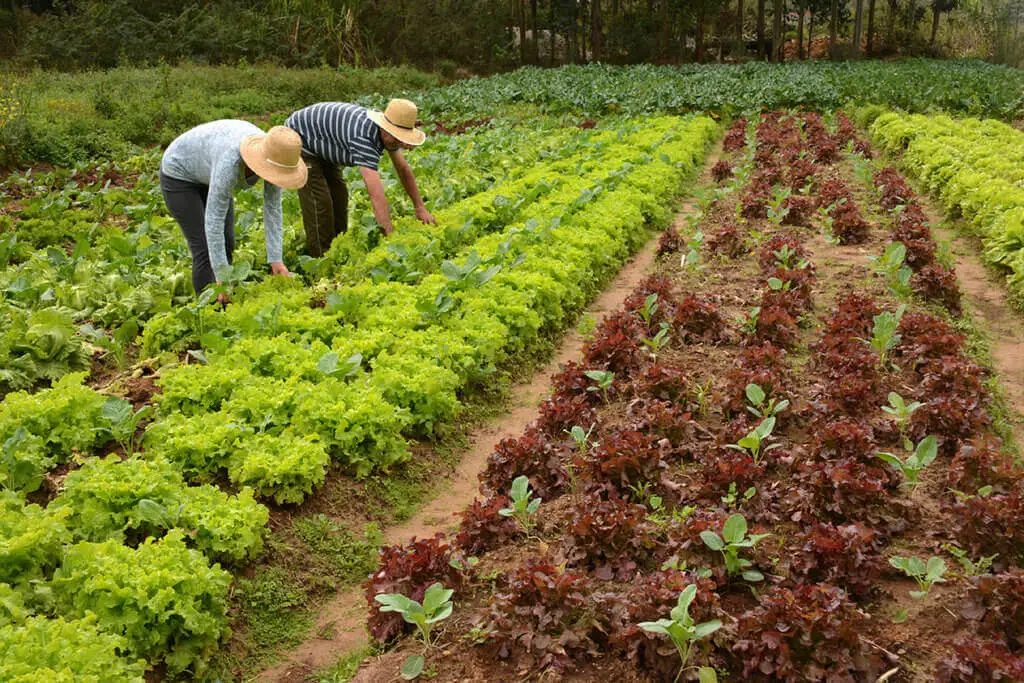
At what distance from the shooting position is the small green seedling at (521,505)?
470 centimetres

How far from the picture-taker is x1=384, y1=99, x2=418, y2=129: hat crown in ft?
25.7

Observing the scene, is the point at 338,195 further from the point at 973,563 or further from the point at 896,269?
the point at 973,563

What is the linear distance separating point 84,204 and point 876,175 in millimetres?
12107

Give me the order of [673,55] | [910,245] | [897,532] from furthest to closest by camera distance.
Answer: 1. [673,55]
2. [910,245]
3. [897,532]

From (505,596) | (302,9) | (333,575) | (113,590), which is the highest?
(302,9)

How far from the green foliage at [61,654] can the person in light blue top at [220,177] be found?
138 inches

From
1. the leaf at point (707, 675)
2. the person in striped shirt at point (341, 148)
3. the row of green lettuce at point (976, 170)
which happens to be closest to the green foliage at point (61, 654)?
the leaf at point (707, 675)

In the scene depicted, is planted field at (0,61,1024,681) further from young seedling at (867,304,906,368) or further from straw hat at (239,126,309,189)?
straw hat at (239,126,309,189)

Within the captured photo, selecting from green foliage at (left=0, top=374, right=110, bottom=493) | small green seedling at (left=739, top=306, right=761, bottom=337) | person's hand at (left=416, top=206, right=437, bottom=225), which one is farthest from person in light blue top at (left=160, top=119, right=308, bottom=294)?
small green seedling at (left=739, top=306, right=761, bottom=337)

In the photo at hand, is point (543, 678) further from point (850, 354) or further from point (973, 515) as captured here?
point (850, 354)

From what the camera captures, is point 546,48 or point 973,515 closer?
point 973,515

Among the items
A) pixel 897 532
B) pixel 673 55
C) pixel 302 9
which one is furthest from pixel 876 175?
pixel 673 55

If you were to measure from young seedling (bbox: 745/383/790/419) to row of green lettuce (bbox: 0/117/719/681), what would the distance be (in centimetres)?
209

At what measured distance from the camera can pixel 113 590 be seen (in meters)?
3.81
